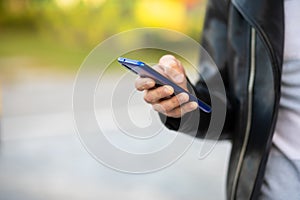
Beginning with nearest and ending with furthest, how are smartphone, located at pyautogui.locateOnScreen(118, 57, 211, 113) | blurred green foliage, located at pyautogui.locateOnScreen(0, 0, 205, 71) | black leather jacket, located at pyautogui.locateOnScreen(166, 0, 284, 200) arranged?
smartphone, located at pyautogui.locateOnScreen(118, 57, 211, 113)
black leather jacket, located at pyautogui.locateOnScreen(166, 0, 284, 200)
blurred green foliage, located at pyautogui.locateOnScreen(0, 0, 205, 71)

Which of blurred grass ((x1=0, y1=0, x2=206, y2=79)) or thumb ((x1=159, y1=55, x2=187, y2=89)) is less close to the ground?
blurred grass ((x1=0, y1=0, x2=206, y2=79))

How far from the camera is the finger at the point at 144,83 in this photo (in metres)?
0.85

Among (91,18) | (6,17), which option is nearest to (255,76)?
(91,18)

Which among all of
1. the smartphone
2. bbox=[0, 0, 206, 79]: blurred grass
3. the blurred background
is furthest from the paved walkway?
the smartphone

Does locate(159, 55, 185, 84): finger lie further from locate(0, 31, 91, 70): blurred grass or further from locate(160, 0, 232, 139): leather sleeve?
locate(0, 31, 91, 70): blurred grass

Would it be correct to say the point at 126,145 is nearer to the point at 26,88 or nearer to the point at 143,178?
the point at 143,178

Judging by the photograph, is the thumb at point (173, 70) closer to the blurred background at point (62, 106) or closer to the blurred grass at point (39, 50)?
the blurred background at point (62, 106)

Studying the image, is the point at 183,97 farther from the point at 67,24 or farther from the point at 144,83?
the point at 67,24

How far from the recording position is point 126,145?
1168mm

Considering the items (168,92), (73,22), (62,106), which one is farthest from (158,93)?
(73,22)

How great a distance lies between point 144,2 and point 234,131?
5.74 m

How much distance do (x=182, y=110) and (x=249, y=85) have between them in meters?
0.15

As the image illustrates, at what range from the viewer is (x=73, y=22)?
23.0 ft

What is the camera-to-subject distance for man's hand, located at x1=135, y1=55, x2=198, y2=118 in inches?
34.2
